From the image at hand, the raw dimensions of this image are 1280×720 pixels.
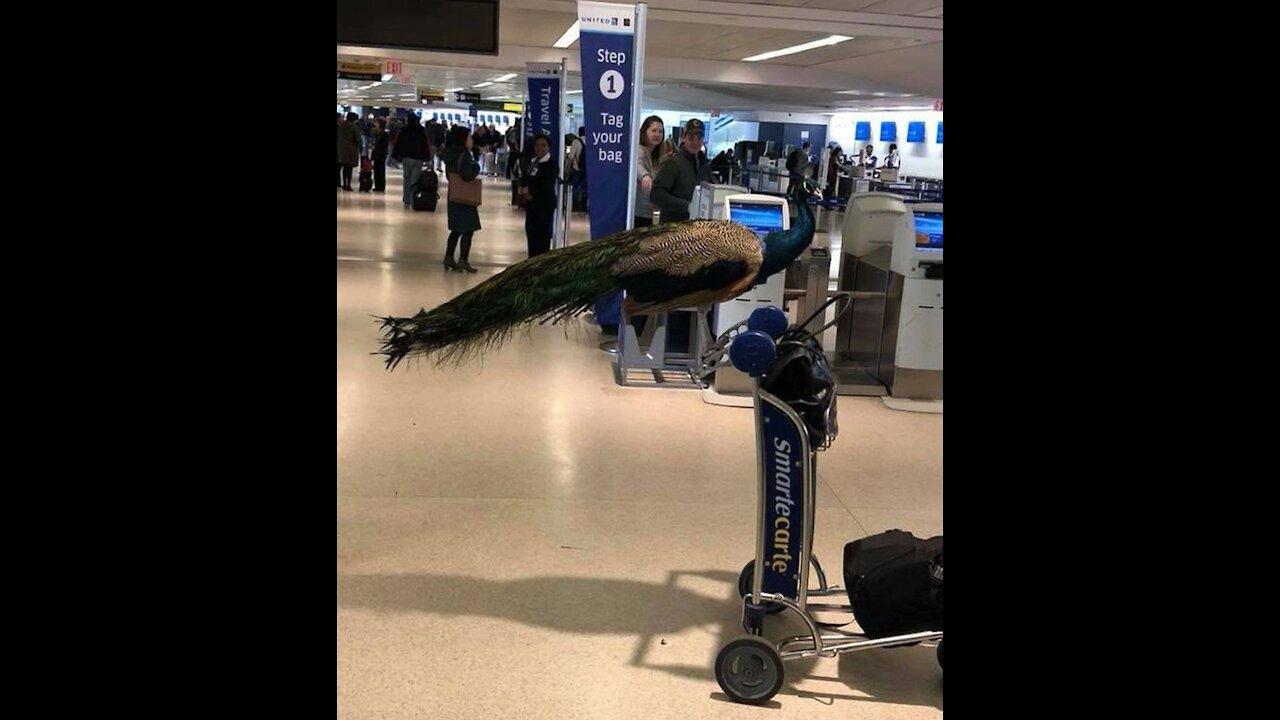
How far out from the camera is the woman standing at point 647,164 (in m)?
8.00

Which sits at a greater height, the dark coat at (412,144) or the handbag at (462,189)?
the dark coat at (412,144)

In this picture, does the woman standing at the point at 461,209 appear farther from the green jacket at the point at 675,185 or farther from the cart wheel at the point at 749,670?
the cart wheel at the point at 749,670

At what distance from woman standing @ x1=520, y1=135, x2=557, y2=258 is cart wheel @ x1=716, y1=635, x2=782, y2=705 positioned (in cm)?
749

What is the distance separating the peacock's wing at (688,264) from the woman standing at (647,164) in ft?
15.5

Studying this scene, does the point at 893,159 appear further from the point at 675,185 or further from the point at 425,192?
the point at 675,185

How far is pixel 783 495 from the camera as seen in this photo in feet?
10.4

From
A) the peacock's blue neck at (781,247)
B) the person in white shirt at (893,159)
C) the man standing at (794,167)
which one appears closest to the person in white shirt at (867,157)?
the person in white shirt at (893,159)

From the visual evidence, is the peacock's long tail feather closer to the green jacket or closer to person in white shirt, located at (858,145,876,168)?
the green jacket

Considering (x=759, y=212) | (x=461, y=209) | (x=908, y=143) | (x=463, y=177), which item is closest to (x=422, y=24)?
(x=759, y=212)

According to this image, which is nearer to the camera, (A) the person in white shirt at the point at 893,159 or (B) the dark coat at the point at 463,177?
(B) the dark coat at the point at 463,177

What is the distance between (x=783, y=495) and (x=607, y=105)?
4.38 meters
